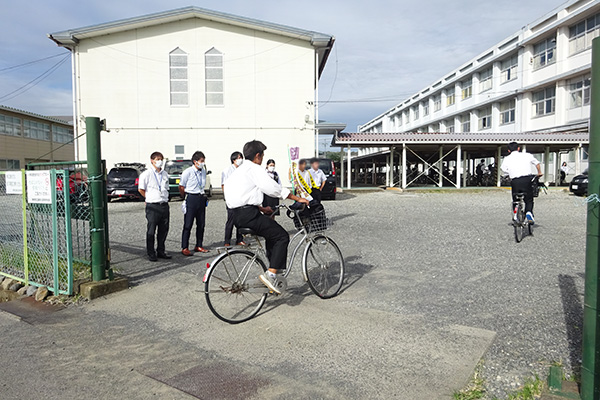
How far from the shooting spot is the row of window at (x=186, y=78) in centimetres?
2283

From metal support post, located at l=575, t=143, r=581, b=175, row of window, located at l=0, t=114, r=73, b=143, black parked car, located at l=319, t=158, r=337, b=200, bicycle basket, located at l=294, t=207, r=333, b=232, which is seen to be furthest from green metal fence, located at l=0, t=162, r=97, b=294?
row of window, located at l=0, t=114, r=73, b=143

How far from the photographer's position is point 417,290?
524cm

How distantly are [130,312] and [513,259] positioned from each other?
560cm

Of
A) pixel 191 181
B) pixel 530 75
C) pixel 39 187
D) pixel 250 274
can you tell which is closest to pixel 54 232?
pixel 39 187

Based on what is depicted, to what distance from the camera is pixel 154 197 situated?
681 cm

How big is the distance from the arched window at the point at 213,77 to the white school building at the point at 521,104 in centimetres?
Result: 694

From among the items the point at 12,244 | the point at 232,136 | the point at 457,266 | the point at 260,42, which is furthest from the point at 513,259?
the point at 260,42

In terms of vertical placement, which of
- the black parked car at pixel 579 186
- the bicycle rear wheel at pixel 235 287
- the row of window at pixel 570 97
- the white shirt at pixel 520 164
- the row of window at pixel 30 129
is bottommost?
the bicycle rear wheel at pixel 235 287

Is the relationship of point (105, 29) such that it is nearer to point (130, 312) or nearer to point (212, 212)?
point (212, 212)

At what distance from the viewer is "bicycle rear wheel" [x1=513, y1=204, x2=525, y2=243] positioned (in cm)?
816

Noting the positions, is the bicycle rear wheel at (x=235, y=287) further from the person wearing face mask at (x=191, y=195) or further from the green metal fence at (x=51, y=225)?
the person wearing face mask at (x=191, y=195)

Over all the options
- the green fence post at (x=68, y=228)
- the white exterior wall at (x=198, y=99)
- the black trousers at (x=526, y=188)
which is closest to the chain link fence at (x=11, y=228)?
the green fence post at (x=68, y=228)

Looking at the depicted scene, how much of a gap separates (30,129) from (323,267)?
1530 inches

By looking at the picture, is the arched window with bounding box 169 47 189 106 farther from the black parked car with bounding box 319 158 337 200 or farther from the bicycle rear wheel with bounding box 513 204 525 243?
the bicycle rear wheel with bounding box 513 204 525 243
